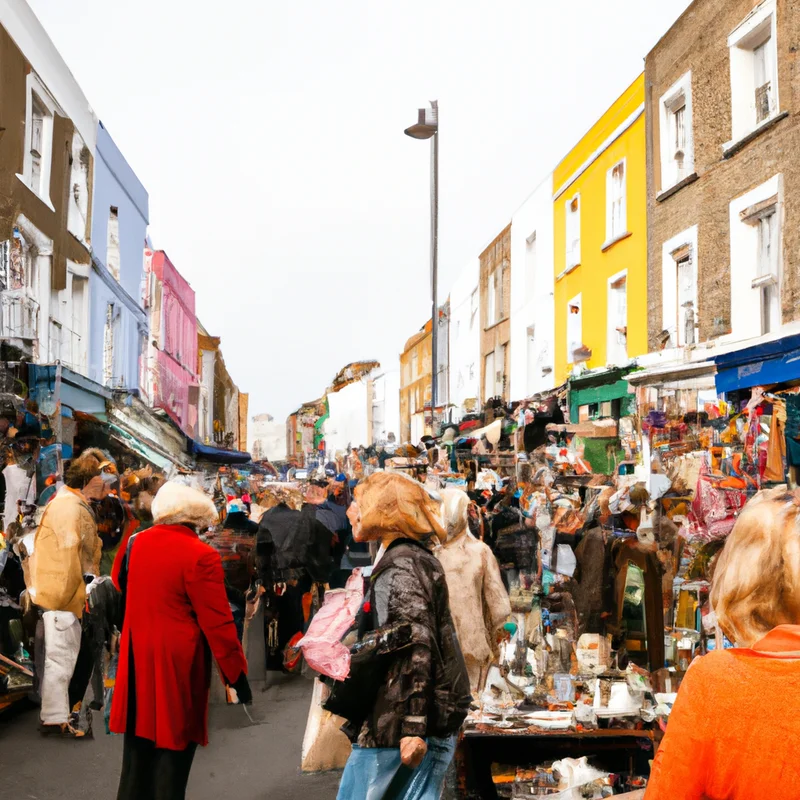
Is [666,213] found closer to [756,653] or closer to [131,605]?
[131,605]

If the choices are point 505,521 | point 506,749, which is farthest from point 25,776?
point 505,521

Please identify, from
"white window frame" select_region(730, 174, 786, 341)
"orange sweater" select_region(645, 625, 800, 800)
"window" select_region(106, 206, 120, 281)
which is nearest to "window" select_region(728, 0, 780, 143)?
"white window frame" select_region(730, 174, 786, 341)

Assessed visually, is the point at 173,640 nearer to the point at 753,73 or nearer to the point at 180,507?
the point at 180,507

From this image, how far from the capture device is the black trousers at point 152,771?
464 cm

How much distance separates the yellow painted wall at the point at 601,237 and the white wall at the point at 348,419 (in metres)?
36.8

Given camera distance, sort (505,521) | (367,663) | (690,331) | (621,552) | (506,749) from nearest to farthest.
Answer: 1. (367,663)
2. (506,749)
3. (621,552)
4. (505,521)
5. (690,331)

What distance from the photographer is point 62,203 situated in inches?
605

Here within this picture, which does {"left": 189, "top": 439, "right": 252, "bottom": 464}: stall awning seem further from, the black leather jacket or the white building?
the white building

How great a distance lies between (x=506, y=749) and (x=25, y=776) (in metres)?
2.89

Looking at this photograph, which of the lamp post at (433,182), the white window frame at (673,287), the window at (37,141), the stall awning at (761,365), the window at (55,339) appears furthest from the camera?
the lamp post at (433,182)

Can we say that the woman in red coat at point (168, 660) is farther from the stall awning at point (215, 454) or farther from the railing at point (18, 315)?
the stall awning at point (215, 454)

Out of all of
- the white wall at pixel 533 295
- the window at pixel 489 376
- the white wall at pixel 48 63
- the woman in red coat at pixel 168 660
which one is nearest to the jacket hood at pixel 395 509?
the woman in red coat at pixel 168 660

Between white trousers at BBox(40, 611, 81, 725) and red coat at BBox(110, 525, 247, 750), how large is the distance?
7.47ft

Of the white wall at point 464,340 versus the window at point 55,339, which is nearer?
the window at point 55,339
